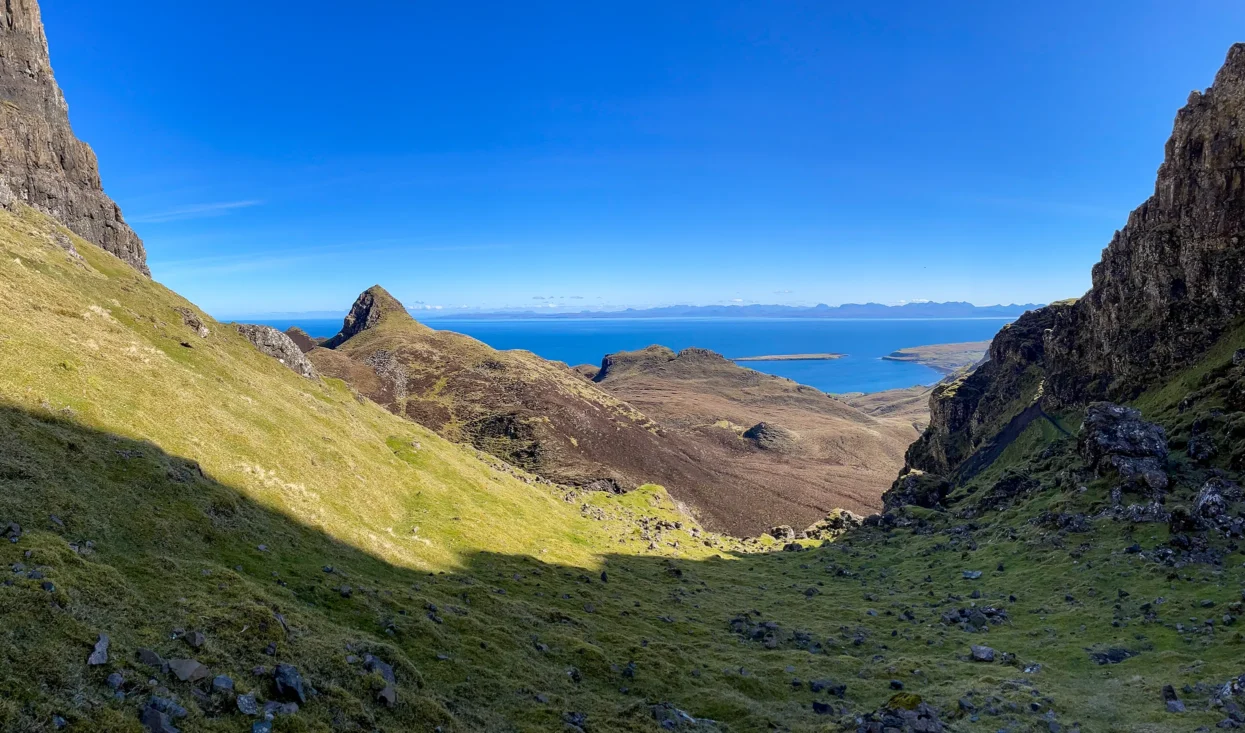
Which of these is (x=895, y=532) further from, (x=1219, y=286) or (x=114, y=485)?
(x=114, y=485)

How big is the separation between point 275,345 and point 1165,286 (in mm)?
139890

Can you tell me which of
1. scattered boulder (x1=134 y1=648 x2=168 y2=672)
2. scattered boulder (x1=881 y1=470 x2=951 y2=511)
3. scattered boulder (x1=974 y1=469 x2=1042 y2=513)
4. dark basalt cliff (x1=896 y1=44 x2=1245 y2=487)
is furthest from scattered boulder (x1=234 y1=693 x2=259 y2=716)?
dark basalt cliff (x1=896 y1=44 x2=1245 y2=487)

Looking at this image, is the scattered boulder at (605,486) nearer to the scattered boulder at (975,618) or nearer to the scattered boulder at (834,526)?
the scattered boulder at (834,526)

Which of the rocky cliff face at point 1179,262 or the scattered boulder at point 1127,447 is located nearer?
the scattered boulder at point 1127,447

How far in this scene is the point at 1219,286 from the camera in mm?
82688

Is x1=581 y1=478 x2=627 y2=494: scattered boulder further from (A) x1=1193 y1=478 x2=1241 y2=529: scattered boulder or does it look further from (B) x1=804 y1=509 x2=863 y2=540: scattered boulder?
(A) x1=1193 y1=478 x2=1241 y2=529: scattered boulder

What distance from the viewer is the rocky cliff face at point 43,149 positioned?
322 feet

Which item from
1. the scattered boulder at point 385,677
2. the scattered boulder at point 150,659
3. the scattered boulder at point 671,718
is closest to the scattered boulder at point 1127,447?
the scattered boulder at point 671,718

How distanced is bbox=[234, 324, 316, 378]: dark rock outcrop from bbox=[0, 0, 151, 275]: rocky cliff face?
49579 mm

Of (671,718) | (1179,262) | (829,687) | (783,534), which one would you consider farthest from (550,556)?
(1179,262)

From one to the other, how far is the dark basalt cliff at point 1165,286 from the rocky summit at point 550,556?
485 mm

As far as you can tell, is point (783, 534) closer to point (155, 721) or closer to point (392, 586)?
point (392, 586)

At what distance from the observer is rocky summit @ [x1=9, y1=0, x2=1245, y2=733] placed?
744 inches

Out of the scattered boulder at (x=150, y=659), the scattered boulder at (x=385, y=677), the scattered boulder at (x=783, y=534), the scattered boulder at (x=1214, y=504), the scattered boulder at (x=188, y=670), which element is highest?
the scattered boulder at (x=150, y=659)
